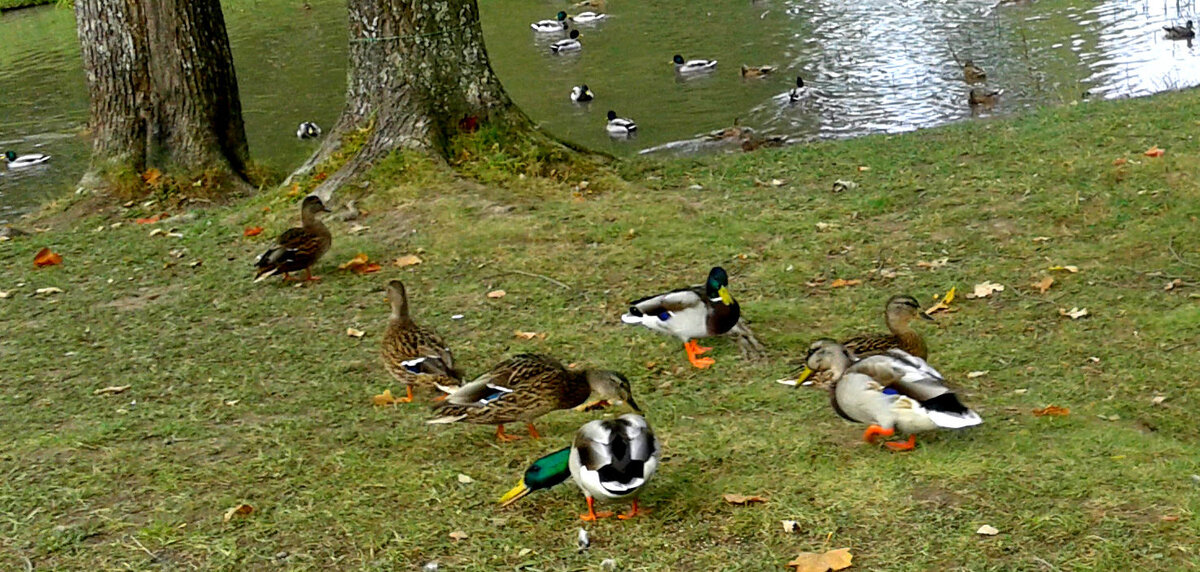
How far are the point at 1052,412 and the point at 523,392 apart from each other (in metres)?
2.14

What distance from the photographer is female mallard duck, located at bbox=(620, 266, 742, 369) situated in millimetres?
6469

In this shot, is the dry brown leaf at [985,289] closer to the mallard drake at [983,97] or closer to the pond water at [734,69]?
the pond water at [734,69]

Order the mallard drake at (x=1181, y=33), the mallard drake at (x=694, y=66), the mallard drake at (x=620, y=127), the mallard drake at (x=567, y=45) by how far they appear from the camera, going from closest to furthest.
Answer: the mallard drake at (x=620, y=127), the mallard drake at (x=1181, y=33), the mallard drake at (x=694, y=66), the mallard drake at (x=567, y=45)

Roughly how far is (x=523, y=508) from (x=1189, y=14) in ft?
59.3

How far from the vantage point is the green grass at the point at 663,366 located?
459 cm

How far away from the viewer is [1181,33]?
17562mm

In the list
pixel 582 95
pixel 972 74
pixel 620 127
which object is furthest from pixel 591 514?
pixel 582 95

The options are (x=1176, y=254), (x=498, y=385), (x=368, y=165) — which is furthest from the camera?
(x=368, y=165)

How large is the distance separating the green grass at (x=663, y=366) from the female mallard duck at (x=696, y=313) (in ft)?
0.46

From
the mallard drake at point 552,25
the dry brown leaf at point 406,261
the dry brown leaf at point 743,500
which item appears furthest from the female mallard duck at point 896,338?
the mallard drake at point 552,25

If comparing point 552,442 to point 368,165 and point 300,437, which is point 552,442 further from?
point 368,165

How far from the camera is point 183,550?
15.3 feet

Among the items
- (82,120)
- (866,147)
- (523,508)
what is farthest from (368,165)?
(82,120)

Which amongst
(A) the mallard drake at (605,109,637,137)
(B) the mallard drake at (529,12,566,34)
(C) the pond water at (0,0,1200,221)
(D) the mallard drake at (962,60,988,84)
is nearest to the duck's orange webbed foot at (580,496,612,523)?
(C) the pond water at (0,0,1200,221)
